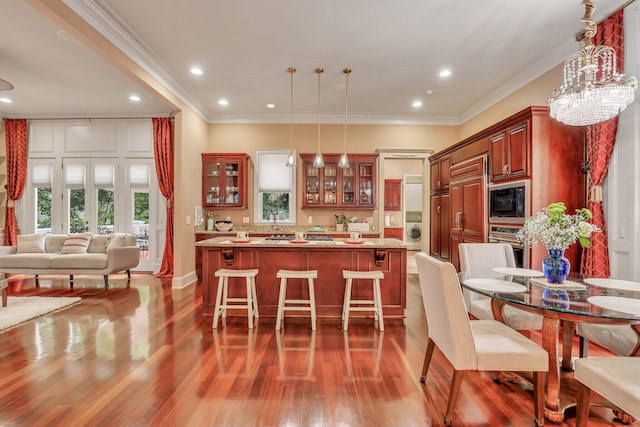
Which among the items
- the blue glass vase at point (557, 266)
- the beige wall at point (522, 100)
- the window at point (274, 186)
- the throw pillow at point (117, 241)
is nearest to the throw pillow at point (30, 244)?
the throw pillow at point (117, 241)

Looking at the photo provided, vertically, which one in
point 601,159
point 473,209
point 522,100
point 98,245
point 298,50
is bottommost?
point 98,245

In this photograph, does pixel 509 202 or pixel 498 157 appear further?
pixel 498 157

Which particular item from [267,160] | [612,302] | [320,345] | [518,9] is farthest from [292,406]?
[267,160]

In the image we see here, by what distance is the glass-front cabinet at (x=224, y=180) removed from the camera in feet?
19.3

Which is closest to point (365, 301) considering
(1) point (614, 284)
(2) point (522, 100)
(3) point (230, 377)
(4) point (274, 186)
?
(3) point (230, 377)

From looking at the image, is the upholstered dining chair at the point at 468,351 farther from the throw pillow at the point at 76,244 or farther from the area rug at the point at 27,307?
the throw pillow at the point at 76,244

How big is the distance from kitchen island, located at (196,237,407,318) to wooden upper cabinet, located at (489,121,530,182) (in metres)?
1.53

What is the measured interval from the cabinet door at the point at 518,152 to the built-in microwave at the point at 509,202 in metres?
0.12

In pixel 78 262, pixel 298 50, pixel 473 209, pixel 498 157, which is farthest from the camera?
pixel 78 262

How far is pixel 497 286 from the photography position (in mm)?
2012

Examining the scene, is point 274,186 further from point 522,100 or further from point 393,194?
point 393,194

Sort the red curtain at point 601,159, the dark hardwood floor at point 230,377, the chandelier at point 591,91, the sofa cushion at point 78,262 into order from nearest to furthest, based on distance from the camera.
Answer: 1. the dark hardwood floor at point 230,377
2. the chandelier at point 591,91
3. the red curtain at point 601,159
4. the sofa cushion at point 78,262

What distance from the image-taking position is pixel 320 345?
286cm

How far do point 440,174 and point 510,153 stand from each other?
1942 millimetres
